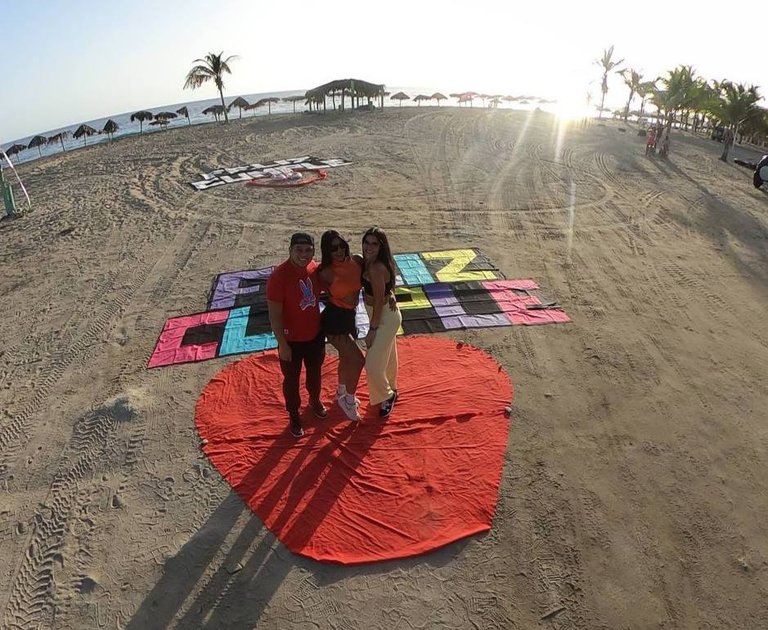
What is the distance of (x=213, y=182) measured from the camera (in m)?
13.7

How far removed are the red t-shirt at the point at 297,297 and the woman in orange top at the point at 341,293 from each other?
11 centimetres

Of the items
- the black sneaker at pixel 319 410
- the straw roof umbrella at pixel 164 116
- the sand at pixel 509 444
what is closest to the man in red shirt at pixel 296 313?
the black sneaker at pixel 319 410

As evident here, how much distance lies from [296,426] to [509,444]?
196 centimetres

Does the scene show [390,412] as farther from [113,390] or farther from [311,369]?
[113,390]

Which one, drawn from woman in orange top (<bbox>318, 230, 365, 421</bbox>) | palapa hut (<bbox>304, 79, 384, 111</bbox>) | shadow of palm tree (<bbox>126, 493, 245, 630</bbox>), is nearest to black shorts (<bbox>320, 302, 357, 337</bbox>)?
woman in orange top (<bbox>318, 230, 365, 421</bbox>)

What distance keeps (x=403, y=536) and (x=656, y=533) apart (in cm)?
190

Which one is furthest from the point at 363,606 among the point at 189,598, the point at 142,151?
the point at 142,151

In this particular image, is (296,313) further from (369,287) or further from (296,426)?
(296,426)

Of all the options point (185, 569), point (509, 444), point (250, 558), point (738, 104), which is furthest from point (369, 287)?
point (738, 104)

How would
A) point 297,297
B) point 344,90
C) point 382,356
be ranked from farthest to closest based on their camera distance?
point 344,90 → point 382,356 → point 297,297

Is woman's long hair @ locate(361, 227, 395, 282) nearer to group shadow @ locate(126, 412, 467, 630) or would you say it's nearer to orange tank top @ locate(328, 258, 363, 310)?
orange tank top @ locate(328, 258, 363, 310)

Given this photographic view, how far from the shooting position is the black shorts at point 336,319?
156 inches

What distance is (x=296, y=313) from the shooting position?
3.73 metres

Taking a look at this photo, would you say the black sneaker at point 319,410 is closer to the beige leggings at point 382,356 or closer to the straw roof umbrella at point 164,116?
the beige leggings at point 382,356
